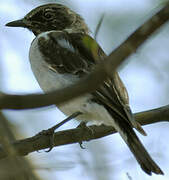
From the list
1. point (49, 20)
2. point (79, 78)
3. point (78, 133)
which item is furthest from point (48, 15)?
point (78, 133)

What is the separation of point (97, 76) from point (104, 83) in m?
2.97

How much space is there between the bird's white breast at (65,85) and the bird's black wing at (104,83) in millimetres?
65

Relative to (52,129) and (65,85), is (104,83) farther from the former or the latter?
(52,129)

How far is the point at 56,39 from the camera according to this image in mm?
5930

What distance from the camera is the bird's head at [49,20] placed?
693 centimetres

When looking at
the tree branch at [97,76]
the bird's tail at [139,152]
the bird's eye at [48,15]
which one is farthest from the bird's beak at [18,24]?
the tree branch at [97,76]

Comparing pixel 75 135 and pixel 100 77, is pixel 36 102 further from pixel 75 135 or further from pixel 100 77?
pixel 75 135

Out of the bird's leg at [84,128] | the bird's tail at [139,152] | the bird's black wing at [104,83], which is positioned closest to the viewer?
the bird's tail at [139,152]

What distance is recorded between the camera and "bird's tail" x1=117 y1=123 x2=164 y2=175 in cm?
440

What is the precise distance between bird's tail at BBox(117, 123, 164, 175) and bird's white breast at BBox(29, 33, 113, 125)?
0.25 meters

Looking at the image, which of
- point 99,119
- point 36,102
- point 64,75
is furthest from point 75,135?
point 36,102

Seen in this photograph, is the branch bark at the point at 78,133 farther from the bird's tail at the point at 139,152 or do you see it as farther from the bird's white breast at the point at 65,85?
the bird's tail at the point at 139,152

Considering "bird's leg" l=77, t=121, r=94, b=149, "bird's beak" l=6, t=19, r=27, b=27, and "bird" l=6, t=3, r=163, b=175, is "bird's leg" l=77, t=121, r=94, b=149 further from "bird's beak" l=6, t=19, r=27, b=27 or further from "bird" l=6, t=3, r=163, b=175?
"bird's beak" l=6, t=19, r=27, b=27

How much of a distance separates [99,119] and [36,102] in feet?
10.7
